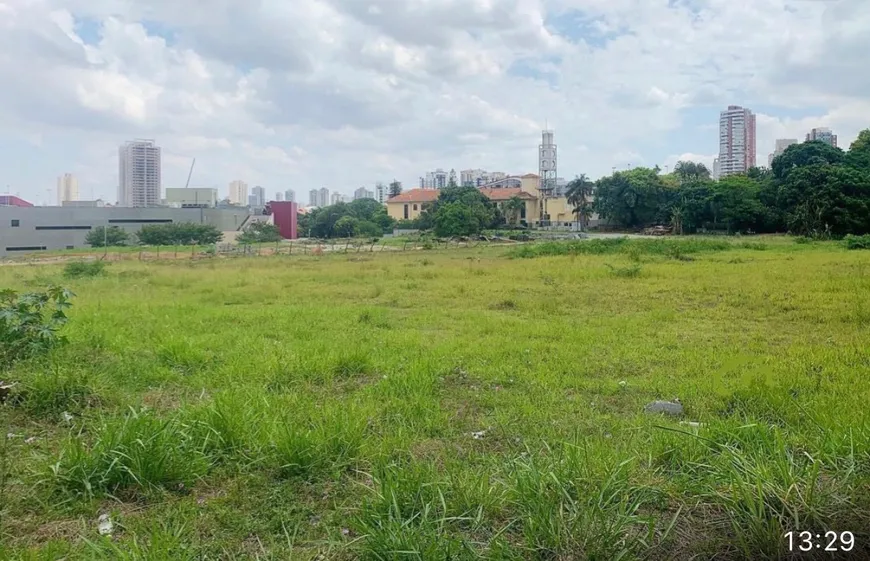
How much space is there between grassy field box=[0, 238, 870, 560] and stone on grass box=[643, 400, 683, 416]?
0.08m

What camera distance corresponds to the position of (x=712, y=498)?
2.47 meters

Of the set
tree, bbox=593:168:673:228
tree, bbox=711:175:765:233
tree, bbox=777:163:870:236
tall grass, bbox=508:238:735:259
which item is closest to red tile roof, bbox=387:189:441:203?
tree, bbox=593:168:673:228

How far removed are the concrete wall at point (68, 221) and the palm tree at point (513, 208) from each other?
3204cm

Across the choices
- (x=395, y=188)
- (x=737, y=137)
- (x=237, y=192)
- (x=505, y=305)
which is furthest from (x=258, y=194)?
(x=505, y=305)

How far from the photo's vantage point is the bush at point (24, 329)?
5188 millimetres

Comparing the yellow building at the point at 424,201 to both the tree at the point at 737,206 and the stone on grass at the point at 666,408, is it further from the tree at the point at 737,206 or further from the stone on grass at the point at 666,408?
the stone on grass at the point at 666,408

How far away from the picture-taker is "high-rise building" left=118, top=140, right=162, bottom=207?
91.2m

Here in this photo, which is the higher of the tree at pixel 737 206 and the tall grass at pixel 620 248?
the tree at pixel 737 206

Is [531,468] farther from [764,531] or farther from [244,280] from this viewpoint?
[244,280]

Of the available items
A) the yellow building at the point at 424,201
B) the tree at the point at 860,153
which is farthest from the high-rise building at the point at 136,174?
the tree at the point at 860,153

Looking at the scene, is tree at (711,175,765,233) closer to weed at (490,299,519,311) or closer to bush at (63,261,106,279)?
weed at (490,299,519,311)

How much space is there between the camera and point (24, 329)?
17.6 ft

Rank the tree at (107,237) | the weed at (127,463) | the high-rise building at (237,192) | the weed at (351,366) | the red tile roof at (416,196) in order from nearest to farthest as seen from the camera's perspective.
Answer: the weed at (127,463), the weed at (351,366), the tree at (107,237), the red tile roof at (416,196), the high-rise building at (237,192)

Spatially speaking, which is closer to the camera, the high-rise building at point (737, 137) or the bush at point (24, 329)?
the bush at point (24, 329)
